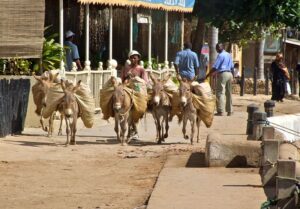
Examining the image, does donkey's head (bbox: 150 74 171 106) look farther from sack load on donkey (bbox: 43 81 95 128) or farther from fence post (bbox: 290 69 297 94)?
fence post (bbox: 290 69 297 94)

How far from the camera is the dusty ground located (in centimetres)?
1136

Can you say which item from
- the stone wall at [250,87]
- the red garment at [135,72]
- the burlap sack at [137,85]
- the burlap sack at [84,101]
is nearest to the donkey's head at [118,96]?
the burlap sack at [137,85]

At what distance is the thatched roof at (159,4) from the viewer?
23911mm

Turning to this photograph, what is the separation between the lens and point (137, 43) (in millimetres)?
31359

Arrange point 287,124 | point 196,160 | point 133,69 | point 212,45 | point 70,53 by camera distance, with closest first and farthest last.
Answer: point 196,160 < point 287,124 < point 133,69 < point 70,53 < point 212,45

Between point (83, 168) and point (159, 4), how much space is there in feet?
48.2

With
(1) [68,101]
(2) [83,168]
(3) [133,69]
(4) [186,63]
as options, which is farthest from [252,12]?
(2) [83,168]

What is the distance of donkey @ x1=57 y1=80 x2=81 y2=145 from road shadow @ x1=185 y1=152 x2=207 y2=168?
Result: 2.70 m

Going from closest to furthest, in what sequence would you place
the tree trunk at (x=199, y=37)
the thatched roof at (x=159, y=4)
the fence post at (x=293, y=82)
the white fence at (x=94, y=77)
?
the white fence at (x=94, y=77) → the thatched roof at (x=159, y=4) → the tree trunk at (x=199, y=37) → the fence post at (x=293, y=82)

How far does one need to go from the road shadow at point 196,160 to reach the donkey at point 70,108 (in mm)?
2699

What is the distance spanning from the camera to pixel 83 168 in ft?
47.0

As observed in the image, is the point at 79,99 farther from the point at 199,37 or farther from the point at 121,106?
the point at 199,37

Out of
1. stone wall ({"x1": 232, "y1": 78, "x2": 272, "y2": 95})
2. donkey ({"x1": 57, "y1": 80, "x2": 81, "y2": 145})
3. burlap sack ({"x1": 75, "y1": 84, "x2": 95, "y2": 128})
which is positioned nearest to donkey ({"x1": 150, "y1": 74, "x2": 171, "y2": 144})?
burlap sack ({"x1": 75, "y1": 84, "x2": 95, "y2": 128})

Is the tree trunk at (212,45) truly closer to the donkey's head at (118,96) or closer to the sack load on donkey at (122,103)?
the sack load on donkey at (122,103)
